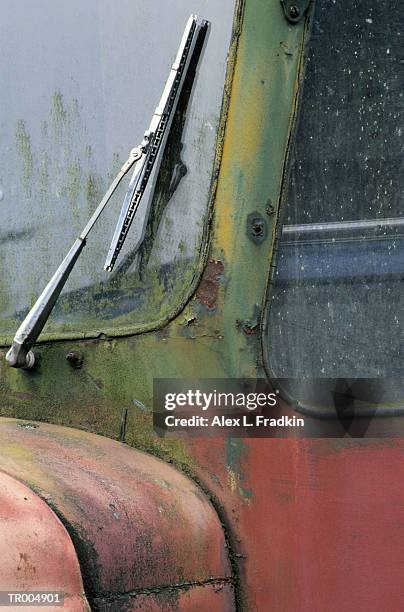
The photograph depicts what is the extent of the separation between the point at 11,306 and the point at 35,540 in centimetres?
82

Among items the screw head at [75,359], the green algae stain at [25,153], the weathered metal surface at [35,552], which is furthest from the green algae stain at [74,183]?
the weathered metal surface at [35,552]

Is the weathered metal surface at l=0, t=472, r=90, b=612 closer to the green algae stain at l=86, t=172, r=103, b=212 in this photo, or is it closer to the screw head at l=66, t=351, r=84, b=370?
the screw head at l=66, t=351, r=84, b=370

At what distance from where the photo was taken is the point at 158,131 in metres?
2.12

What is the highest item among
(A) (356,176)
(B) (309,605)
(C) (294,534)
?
(A) (356,176)

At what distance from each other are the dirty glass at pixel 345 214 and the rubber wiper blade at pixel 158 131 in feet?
0.82

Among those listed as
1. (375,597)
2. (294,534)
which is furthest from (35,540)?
(375,597)

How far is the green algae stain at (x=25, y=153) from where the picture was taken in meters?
2.31

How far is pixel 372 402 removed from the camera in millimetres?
2057

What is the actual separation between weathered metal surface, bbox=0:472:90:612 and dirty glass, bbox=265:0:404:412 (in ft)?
1.94

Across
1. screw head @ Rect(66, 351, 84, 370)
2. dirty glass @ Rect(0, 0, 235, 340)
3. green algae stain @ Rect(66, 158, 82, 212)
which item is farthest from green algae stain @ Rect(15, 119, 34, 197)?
screw head @ Rect(66, 351, 84, 370)

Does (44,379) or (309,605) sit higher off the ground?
(44,379)

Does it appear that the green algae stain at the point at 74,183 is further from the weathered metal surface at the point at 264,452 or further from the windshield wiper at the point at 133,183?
the weathered metal surface at the point at 264,452

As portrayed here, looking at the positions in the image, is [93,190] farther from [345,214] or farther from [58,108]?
[345,214]

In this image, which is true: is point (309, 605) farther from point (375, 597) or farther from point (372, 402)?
point (372, 402)
